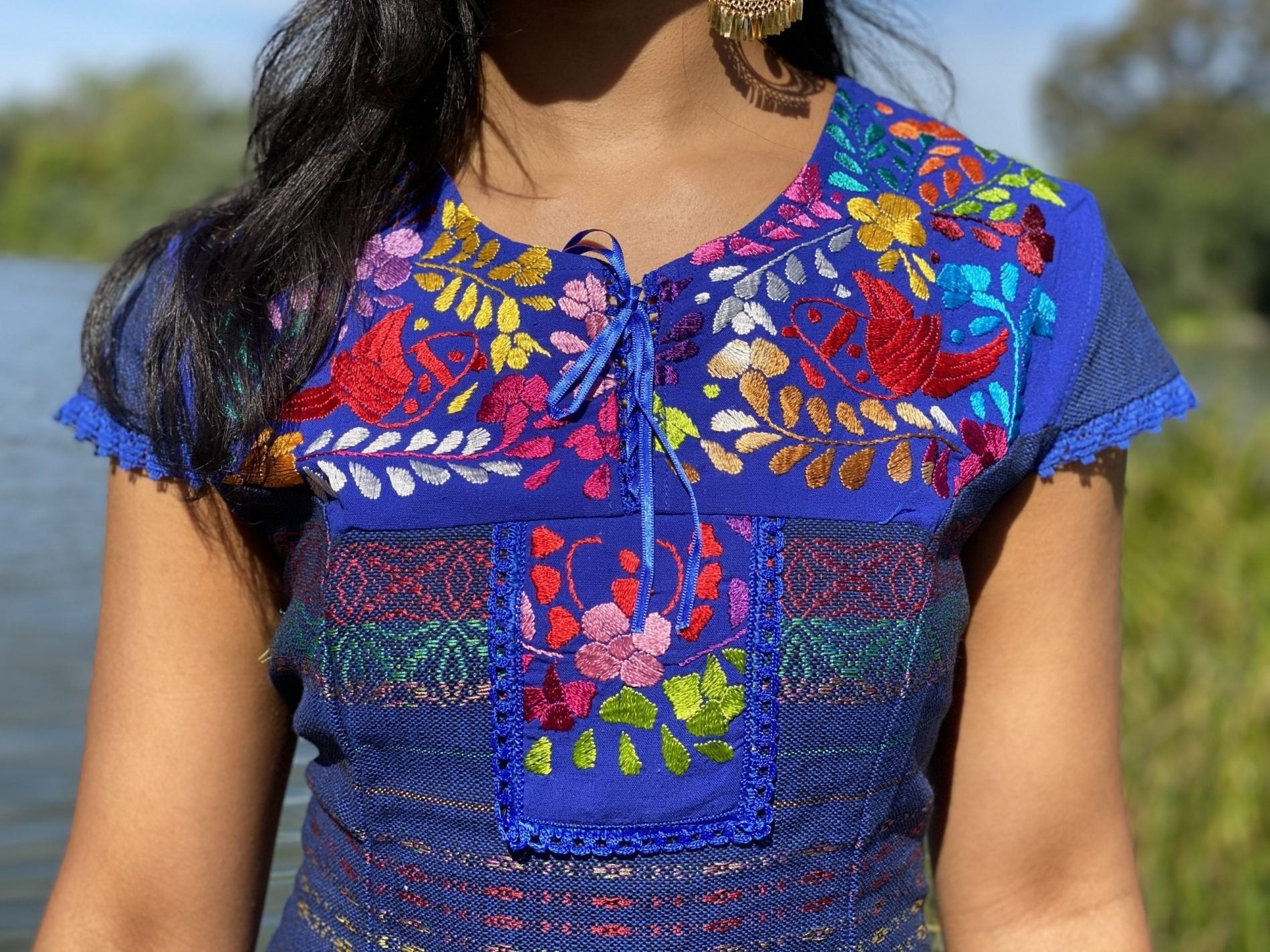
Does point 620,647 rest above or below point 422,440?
below

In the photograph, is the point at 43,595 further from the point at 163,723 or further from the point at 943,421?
the point at 943,421

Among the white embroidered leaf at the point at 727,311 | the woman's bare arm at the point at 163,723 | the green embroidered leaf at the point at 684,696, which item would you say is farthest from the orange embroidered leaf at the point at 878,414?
the woman's bare arm at the point at 163,723

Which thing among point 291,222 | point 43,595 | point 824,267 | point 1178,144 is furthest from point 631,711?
point 1178,144

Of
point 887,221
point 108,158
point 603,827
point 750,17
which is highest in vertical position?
point 108,158

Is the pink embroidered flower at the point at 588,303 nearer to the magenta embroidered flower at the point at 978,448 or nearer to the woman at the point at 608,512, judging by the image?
the woman at the point at 608,512

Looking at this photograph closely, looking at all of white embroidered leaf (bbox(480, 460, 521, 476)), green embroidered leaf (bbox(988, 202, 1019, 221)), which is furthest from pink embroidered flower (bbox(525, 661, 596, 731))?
green embroidered leaf (bbox(988, 202, 1019, 221))

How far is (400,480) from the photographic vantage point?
898mm

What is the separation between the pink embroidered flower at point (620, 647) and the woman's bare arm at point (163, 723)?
0.95 ft

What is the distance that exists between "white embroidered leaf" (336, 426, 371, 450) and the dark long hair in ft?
0.19

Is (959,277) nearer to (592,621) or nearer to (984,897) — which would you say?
(592,621)

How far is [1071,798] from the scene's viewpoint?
3.41 feet

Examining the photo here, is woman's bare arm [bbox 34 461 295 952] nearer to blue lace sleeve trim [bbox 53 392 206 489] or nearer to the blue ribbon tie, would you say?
blue lace sleeve trim [bbox 53 392 206 489]

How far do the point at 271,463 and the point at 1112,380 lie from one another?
61 cm

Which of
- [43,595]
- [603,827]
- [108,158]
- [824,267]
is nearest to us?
[603,827]
